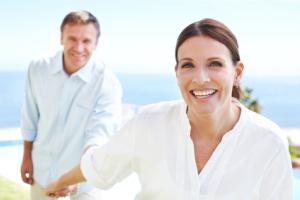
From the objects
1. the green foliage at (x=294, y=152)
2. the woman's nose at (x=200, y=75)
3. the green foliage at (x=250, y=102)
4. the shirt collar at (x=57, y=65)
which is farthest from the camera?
the green foliage at (x=250, y=102)

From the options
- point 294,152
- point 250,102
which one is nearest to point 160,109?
point 294,152

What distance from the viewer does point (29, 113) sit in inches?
102

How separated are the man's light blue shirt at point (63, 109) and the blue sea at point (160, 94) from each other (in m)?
12.5

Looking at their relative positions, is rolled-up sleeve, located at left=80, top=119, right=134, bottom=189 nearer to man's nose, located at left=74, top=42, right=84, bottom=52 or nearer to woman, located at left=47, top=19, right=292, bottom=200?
woman, located at left=47, top=19, right=292, bottom=200

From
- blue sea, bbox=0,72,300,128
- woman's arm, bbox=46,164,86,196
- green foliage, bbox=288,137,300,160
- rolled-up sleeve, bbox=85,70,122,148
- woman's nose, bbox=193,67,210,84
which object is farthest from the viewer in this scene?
blue sea, bbox=0,72,300,128

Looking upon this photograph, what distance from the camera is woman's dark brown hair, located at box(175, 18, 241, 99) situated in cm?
150

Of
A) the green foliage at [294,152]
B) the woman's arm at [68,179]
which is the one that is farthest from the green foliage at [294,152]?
the woman's arm at [68,179]

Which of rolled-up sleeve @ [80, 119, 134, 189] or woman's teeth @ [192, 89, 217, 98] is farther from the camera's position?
rolled-up sleeve @ [80, 119, 134, 189]

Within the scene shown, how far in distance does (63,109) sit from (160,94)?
2159cm

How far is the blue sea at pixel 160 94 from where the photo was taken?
18.1m

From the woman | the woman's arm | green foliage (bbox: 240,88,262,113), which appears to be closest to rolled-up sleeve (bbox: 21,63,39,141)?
the woman's arm

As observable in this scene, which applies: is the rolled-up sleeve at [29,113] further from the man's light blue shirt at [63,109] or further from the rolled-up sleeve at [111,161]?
the rolled-up sleeve at [111,161]

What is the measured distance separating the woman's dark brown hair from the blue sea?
13708mm

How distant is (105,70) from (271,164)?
1.19 m
